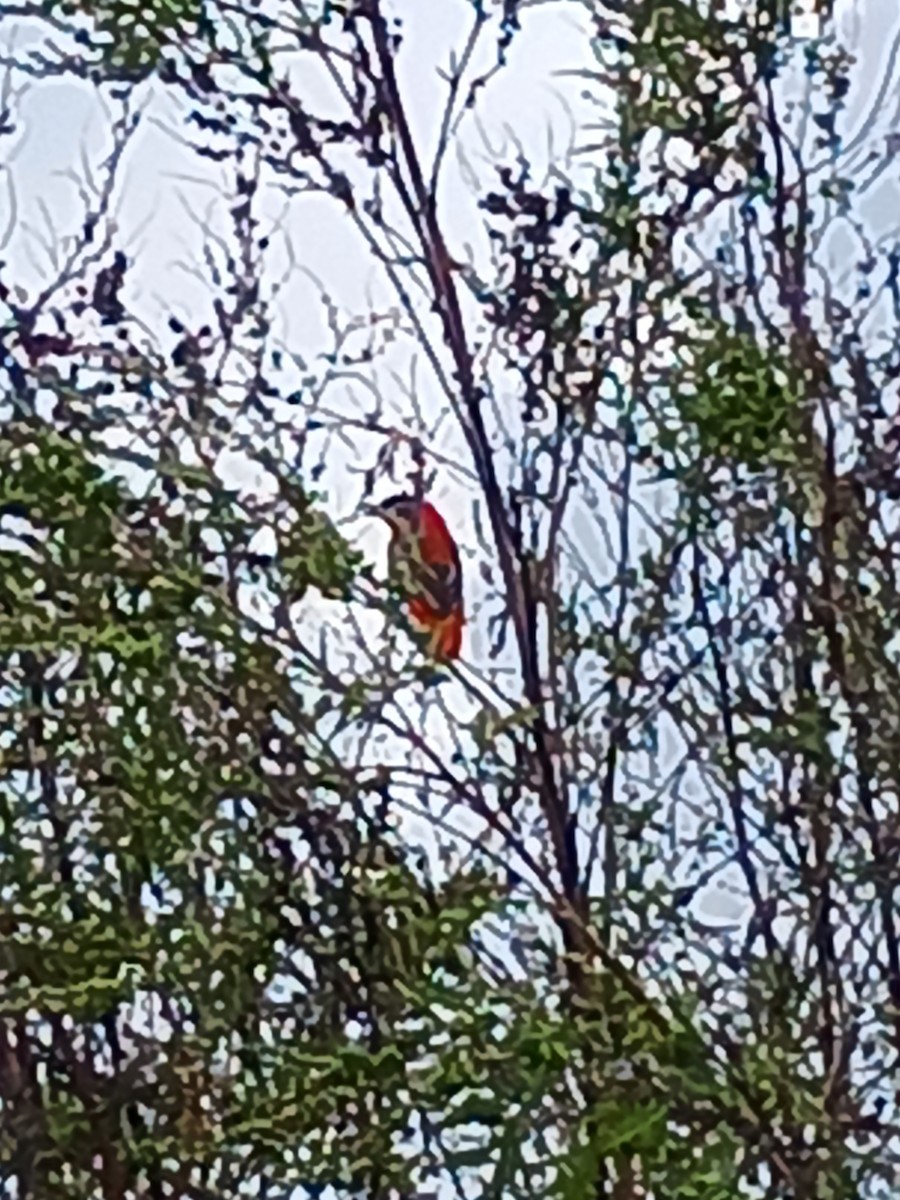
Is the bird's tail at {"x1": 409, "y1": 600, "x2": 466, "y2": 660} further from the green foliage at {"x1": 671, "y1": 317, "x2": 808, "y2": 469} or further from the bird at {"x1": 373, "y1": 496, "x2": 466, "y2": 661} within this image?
the green foliage at {"x1": 671, "y1": 317, "x2": 808, "y2": 469}

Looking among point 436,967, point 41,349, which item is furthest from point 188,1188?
point 41,349

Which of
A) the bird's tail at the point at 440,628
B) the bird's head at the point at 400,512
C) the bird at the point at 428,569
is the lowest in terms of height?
the bird's tail at the point at 440,628

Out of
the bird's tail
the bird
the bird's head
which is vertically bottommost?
the bird's tail

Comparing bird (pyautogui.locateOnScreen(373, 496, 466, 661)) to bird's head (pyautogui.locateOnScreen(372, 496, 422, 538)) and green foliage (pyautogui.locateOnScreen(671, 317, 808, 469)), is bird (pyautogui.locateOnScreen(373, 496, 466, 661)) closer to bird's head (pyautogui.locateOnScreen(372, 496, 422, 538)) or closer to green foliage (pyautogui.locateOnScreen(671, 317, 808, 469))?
bird's head (pyautogui.locateOnScreen(372, 496, 422, 538))

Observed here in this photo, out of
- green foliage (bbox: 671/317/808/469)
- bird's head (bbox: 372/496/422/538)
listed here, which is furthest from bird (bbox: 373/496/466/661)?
green foliage (bbox: 671/317/808/469)

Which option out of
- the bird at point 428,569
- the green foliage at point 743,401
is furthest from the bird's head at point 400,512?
the green foliage at point 743,401

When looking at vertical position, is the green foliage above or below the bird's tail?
above

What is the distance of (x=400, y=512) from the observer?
76 centimetres

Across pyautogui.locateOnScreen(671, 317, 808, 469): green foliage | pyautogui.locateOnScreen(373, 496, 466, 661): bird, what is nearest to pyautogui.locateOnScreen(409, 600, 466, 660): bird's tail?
pyautogui.locateOnScreen(373, 496, 466, 661): bird

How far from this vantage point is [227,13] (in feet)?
2.45

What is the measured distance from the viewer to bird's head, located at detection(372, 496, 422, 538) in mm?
754

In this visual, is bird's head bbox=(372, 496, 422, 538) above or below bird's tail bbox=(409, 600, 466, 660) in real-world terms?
above

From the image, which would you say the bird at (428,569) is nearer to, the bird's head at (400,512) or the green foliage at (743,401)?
the bird's head at (400,512)

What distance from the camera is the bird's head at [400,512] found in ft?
2.48
